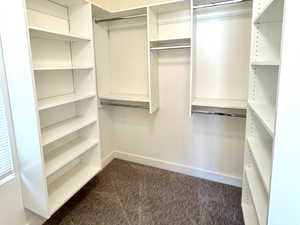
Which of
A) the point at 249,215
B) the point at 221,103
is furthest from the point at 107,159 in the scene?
the point at 249,215

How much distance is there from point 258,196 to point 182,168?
1.31 meters

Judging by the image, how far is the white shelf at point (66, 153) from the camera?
183cm

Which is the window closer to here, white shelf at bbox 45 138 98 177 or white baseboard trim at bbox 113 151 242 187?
white shelf at bbox 45 138 98 177

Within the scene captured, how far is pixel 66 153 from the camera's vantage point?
6.72ft

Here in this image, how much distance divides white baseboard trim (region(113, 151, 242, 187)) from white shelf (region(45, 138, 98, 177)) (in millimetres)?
905

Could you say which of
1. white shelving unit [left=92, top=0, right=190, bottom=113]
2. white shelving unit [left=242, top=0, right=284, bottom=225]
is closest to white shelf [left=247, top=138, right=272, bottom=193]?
white shelving unit [left=242, top=0, right=284, bottom=225]

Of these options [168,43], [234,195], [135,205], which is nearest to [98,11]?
[168,43]

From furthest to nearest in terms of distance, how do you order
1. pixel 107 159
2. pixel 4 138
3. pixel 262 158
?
pixel 107 159 < pixel 4 138 < pixel 262 158

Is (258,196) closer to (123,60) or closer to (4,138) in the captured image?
(4,138)

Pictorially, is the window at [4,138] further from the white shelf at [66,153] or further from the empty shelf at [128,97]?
the empty shelf at [128,97]

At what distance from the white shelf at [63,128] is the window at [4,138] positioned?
0.91ft

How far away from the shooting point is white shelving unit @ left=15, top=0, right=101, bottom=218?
A: 5.63ft

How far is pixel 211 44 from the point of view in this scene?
2.23 metres

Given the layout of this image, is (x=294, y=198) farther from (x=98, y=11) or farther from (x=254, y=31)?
(x=98, y=11)
